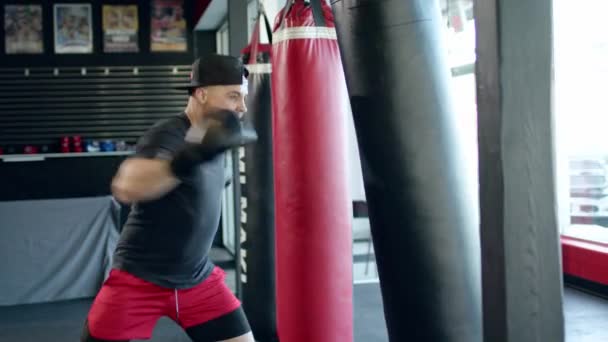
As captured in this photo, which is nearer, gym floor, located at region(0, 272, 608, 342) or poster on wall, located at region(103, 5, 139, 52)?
gym floor, located at region(0, 272, 608, 342)

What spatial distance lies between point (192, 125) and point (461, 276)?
37.1 inches

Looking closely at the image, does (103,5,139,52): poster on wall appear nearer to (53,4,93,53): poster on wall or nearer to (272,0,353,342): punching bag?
(53,4,93,53): poster on wall

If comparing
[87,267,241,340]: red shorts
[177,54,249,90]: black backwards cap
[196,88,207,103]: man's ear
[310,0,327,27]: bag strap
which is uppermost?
[310,0,327,27]: bag strap

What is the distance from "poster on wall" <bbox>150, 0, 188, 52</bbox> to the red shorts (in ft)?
18.8

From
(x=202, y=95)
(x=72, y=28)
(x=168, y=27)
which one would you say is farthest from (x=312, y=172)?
(x=72, y=28)

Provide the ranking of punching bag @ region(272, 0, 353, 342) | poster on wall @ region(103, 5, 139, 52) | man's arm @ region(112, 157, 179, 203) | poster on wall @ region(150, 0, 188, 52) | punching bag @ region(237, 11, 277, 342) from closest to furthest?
man's arm @ region(112, 157, 179, 203), punching bag @ region(272, 0, 353, 342), punching bag @ region(237, 11, 277, 342), poster on wall @ region(103, 5, 139, 52), poster on wall @ region(150, 0, 188, 52)

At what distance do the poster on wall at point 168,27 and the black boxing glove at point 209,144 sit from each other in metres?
5.95

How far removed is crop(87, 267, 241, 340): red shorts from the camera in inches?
81.7

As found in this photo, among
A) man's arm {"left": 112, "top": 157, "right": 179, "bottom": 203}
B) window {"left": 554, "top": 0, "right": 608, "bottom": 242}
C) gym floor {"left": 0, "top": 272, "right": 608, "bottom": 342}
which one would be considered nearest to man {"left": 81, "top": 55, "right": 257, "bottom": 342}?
man's arm {"left": 112, "top": 157, "right": 179, "bottom": 203}

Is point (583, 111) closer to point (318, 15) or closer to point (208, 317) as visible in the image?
point (318, 15)

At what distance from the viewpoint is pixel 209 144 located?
1773mm

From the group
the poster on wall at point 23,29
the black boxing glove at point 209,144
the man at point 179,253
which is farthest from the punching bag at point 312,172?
the poster on wall at point 23,29

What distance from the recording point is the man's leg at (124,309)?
2070 millimetres

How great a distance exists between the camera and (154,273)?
6.95 ft
